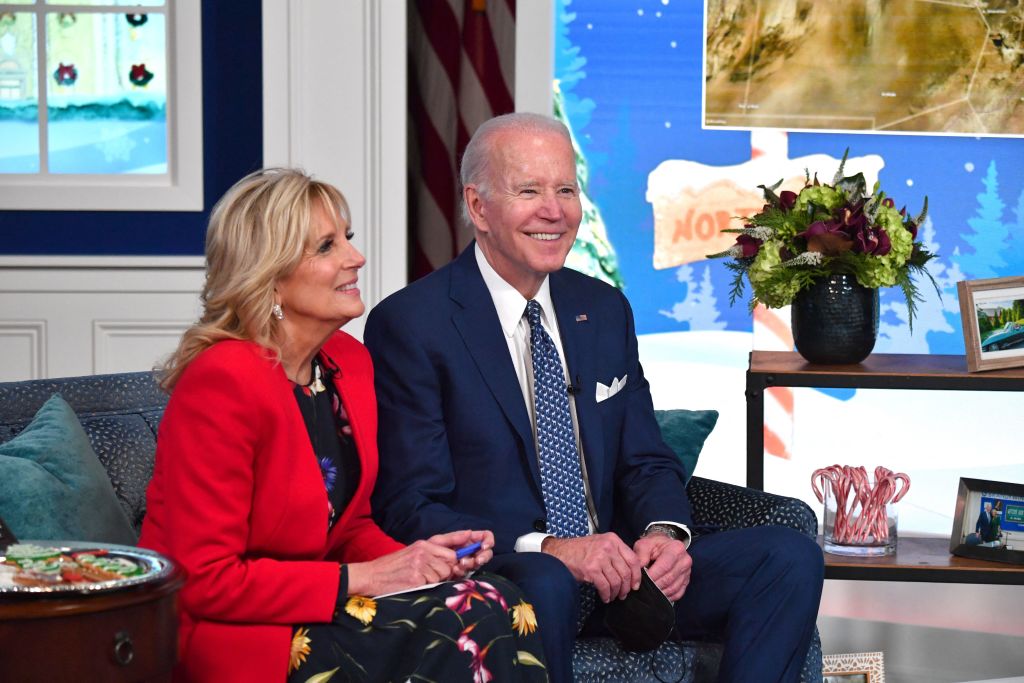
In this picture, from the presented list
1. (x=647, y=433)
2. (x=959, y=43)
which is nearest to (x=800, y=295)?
(x=647, y=433)

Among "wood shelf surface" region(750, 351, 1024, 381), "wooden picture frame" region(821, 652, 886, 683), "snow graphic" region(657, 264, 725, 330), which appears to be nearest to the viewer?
"wood shelf surface" region(750, 351, 1024, 381)

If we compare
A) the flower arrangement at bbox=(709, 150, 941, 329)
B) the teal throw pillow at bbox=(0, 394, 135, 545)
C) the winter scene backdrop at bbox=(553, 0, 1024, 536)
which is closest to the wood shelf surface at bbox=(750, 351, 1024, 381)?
the flower arrangement at bbox=(709, 150, 941, 329)

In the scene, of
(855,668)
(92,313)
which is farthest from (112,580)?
(92,313)

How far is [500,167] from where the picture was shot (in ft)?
7.72

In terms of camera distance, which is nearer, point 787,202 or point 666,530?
point 666,530

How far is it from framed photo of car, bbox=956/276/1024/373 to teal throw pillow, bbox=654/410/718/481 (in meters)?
0.61

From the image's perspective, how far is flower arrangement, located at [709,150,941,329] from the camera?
2705mm

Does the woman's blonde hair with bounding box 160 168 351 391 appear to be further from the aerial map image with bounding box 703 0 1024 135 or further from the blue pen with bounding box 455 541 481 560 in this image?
the aerial map image with bounding box 703 0 1024 135

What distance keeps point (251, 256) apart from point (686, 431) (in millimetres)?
1103

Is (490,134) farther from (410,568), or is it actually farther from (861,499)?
(861,499)

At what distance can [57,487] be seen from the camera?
1.99 metres

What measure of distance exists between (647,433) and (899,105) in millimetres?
2611

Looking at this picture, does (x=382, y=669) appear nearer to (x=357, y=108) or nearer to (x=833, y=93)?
(x=357, y=108)

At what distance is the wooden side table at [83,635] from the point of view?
1.44m
